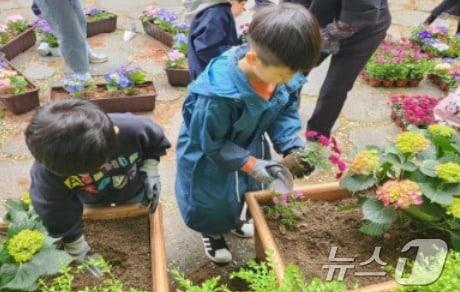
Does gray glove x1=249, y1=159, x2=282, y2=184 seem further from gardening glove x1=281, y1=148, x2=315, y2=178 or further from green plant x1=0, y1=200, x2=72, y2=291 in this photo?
green plant x1=0, y1=200, x2=72, y2=291

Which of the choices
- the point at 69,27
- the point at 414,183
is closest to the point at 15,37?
the point at 69,27

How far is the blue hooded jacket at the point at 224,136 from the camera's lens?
1.64 m

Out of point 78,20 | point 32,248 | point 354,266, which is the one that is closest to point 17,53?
point 78,20

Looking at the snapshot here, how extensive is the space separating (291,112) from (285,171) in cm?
34

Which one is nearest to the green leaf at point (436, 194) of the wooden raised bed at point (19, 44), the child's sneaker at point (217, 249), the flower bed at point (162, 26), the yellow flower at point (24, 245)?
the child's sneaker at point (217, 249)

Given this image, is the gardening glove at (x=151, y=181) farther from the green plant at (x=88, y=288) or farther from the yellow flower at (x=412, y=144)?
the yellow flower at (x=412, y=144)

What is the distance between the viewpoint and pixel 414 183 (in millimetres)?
1471

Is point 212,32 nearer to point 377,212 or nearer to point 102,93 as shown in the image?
point 377,212

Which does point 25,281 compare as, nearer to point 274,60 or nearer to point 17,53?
point 274,60

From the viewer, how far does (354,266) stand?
1.62 meters

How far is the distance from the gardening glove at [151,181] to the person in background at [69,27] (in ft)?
6.36

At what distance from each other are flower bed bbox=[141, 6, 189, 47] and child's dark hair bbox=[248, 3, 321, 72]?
9.57 ft

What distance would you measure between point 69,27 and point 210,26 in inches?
63.3

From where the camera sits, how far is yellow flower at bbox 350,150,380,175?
1594 millimetres
